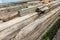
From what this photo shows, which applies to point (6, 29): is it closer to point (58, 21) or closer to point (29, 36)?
point (29, 36)

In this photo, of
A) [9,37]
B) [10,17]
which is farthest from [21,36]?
[10,17]

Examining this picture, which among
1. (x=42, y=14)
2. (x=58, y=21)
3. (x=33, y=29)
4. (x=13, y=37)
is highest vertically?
(x=13, y=37)

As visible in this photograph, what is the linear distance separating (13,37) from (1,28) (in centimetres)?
23

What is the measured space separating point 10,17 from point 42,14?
91cm

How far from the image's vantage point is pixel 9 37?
140 centimetres

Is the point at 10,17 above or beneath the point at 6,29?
beneath

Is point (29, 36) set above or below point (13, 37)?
below

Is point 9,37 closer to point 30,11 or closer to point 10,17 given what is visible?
point 10,17

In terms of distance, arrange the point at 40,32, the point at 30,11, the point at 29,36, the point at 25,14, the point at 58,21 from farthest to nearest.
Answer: the point at 58,21 < the point at 30,11 < the point at 25,14 < the point at 40,32 < the point at 29,36

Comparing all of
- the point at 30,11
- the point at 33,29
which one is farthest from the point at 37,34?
the point at 30,11

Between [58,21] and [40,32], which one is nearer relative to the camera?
[40,32]

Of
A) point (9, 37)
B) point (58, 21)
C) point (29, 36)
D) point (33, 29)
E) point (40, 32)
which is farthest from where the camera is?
→ point (58, 21)

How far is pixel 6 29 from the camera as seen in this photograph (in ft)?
5.16

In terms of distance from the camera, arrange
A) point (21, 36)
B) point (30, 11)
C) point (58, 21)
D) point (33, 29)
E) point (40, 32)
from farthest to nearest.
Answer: point (58, 21)
point (30, 11)
point (40, 32)
point (33, 29)
point (21, 36)
